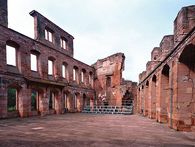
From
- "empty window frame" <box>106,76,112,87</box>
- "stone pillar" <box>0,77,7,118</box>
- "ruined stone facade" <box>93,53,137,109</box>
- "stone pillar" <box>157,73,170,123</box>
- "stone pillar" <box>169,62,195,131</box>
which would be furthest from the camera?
"empty window frame" <box>106,76,112,87</box>

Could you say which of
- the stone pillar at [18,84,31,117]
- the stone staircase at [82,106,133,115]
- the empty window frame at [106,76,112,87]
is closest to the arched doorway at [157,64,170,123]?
the stone staircase at [82,106,133,115]

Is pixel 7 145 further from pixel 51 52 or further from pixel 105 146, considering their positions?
pixel 51 52

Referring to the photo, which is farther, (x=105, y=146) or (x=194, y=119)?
(x=194, y=119)

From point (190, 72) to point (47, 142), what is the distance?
6403mm

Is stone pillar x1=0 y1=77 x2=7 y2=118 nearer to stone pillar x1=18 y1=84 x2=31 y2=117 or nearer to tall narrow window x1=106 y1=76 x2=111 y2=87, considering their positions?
stone pillar x1=18 y1=84 x2=31 y2=117

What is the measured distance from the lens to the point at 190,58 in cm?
860

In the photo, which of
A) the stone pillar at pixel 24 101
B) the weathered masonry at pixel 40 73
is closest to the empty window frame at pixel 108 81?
the weathered masonry at pixel 40 73

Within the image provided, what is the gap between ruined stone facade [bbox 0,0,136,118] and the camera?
1414cm

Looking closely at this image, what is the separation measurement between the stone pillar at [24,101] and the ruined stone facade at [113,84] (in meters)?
13.1

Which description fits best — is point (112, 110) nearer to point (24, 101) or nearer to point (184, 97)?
point (24, 101)

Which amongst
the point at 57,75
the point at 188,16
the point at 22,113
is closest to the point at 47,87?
the point at 57,75

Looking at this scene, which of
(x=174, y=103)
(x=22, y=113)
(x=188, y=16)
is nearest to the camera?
(x=188, y=16)

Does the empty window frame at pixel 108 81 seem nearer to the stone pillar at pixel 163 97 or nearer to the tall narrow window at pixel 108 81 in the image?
the tall narrow window at pixel 108 81

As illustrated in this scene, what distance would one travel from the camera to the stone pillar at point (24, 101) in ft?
48.9
